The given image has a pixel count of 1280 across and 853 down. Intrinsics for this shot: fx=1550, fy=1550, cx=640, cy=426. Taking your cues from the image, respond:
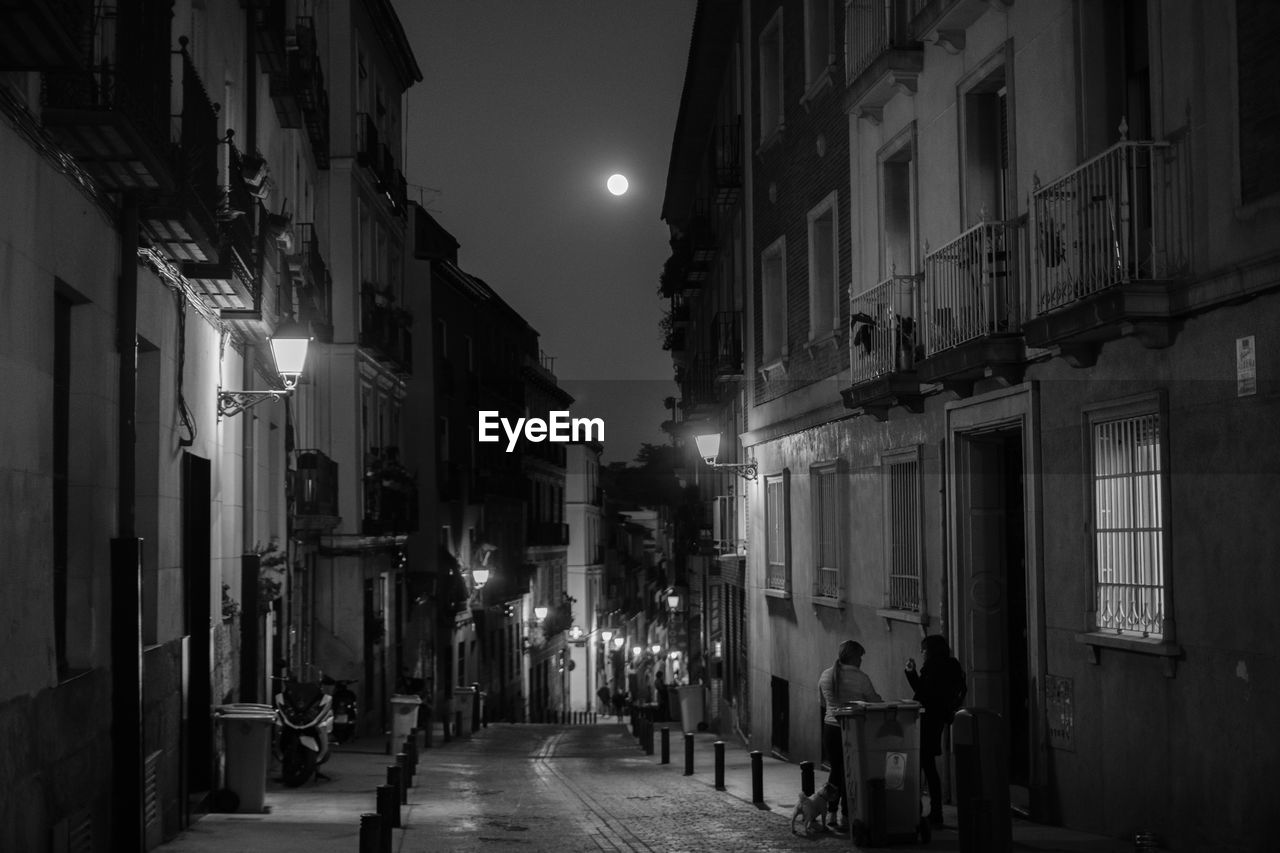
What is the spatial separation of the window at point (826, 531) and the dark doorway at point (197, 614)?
8.08 meters

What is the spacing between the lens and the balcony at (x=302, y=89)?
2145 centimetres

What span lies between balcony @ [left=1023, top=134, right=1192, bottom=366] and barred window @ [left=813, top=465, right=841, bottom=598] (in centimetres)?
781

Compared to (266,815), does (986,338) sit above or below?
above

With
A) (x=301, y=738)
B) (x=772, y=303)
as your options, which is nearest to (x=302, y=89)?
(x=772, y=303)

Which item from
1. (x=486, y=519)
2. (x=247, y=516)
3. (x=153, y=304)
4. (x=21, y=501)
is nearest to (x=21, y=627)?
(x=21, y=501)

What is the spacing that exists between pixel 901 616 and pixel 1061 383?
4.82 m

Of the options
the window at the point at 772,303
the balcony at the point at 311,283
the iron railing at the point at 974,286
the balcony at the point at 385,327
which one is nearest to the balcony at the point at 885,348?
the iron railing at the point at 974,286

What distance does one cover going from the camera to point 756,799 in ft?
51.1

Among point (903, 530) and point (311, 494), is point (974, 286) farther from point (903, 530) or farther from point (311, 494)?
point (311, 494)

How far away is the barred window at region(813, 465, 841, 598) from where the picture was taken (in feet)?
64.6

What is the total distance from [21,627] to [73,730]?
4.41ft

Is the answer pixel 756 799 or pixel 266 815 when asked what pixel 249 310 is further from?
pixel 756 799

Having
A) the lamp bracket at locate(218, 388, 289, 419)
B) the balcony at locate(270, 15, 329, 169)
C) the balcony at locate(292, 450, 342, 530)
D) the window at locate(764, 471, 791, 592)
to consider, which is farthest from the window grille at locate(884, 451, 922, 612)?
the balcony at locate(292, 450, 342, 530)

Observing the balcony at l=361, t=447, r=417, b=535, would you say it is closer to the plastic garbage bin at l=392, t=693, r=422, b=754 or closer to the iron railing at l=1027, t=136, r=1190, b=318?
the plastic garbage bin at l=392, t=693, r=422, b=754
